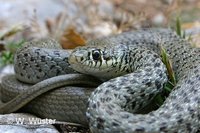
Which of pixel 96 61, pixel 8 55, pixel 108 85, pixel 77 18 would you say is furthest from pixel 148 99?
pixel 77 18

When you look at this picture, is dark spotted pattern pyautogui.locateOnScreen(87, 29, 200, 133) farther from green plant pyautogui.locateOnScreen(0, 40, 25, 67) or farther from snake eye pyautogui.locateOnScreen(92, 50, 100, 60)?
green plant pyautogui.locateOnScreen(0, 40, 25, 67)

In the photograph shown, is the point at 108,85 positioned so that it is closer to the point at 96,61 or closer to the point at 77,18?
the point at 96,61

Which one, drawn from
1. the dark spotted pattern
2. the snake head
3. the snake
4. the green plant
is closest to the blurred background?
the green plant

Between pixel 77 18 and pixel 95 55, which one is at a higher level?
pixel 77 18

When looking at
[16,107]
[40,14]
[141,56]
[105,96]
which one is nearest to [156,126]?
[105,96]

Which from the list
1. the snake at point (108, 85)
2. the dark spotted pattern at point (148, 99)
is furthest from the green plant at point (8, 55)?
the dark spotted pattern at point (148, 99)

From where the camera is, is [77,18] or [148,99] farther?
[77,18]

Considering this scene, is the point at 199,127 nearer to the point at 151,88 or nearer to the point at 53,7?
the point at 151,88
